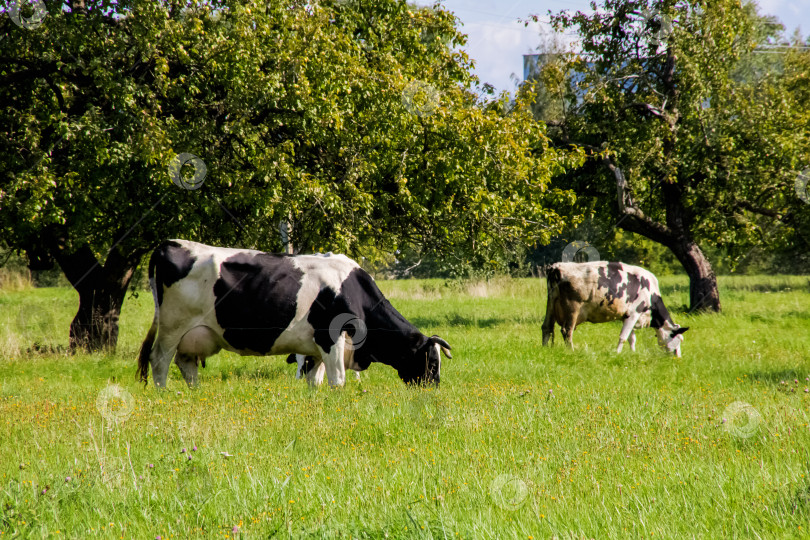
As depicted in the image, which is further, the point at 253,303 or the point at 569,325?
the point at 569,325

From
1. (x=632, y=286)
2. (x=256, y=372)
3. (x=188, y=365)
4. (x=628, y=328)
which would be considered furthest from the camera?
(x=632, y=286)

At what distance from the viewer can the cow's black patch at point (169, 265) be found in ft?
32.2

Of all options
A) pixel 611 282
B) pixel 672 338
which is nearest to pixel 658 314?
pixel 672 338

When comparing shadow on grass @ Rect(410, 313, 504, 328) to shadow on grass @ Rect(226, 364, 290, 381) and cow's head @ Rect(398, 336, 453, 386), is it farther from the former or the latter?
cow's head @ Rect(398, 336, 453, 386)

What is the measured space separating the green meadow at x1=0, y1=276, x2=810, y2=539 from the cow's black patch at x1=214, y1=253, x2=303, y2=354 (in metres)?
0.71

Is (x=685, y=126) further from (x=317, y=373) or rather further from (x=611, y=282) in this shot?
(x=317, y=373)

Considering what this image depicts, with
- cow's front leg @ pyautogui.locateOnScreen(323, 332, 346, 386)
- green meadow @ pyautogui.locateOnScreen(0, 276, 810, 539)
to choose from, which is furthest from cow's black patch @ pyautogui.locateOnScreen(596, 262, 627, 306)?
cow's front leg @ pyautogui.locateOnScreen(323, 332, 346, 386)

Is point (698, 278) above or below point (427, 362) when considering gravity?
below

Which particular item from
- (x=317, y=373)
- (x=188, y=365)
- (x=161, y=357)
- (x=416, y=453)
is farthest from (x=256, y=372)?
(x=416, y=453)

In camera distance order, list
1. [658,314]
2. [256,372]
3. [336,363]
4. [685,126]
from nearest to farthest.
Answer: [336,363] < [256,372] < [658,314] < [685,126]

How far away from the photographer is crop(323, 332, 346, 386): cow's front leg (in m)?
9.88

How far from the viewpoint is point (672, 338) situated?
48.0 ft

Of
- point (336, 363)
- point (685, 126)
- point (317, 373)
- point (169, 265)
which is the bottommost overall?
point (317, 373)

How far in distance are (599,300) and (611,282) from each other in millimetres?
→ 517
